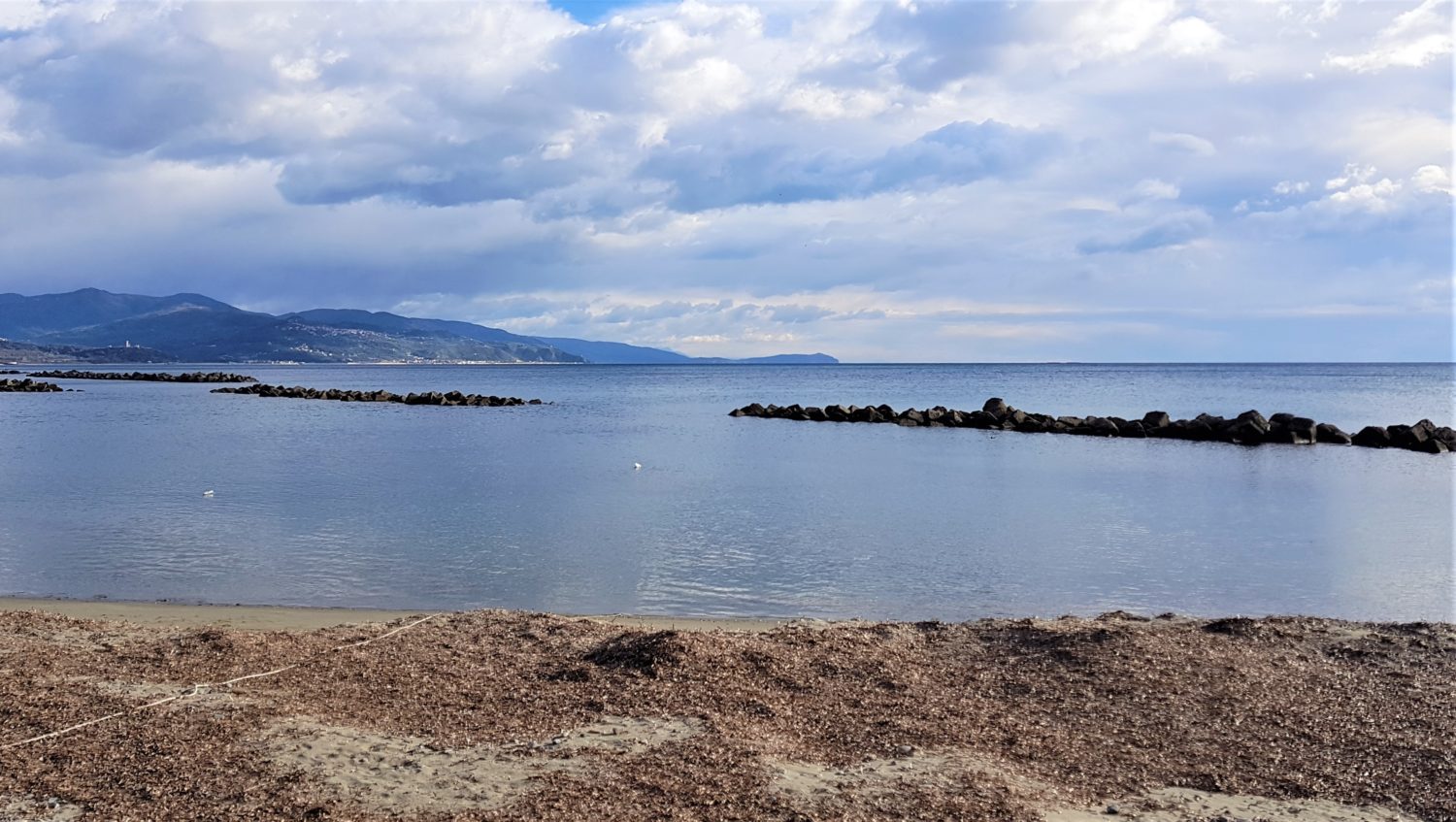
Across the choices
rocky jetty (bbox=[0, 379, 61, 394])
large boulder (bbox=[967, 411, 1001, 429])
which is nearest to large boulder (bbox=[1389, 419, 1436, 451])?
large boulder (bbox=[967, 411, 1001, 429])

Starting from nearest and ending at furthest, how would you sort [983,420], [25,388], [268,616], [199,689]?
1. [199,689]
2. [268,616]
3. [983,420]
4. [25,388]

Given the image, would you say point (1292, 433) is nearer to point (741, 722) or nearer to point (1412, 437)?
point (1412, 437)

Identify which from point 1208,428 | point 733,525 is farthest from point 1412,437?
point 733,525

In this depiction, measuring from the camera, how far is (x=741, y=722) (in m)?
6.95

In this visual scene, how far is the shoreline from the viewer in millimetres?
10320

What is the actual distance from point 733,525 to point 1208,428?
28697mm

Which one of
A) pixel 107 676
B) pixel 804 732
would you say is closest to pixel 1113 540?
pixel 804 732

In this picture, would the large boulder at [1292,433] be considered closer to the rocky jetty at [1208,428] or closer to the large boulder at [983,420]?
the rocky jetty at [1208,428]

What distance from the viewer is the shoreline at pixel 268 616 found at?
33.9ft

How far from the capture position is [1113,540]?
16.1m

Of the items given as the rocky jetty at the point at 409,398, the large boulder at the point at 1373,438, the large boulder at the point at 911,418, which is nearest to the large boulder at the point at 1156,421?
the large boulder at the point at 1373,438

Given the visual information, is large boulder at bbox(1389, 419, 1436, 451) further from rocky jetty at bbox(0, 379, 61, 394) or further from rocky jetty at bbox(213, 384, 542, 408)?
rocky jetty at bbox(0, 379, 61, 394)

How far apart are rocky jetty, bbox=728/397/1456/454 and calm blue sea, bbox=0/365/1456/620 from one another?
9.15 feet

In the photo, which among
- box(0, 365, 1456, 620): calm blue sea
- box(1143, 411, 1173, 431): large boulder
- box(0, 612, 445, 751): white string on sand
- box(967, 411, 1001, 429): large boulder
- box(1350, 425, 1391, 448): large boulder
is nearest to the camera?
box(0, 612, 445, 751): white string on sand
